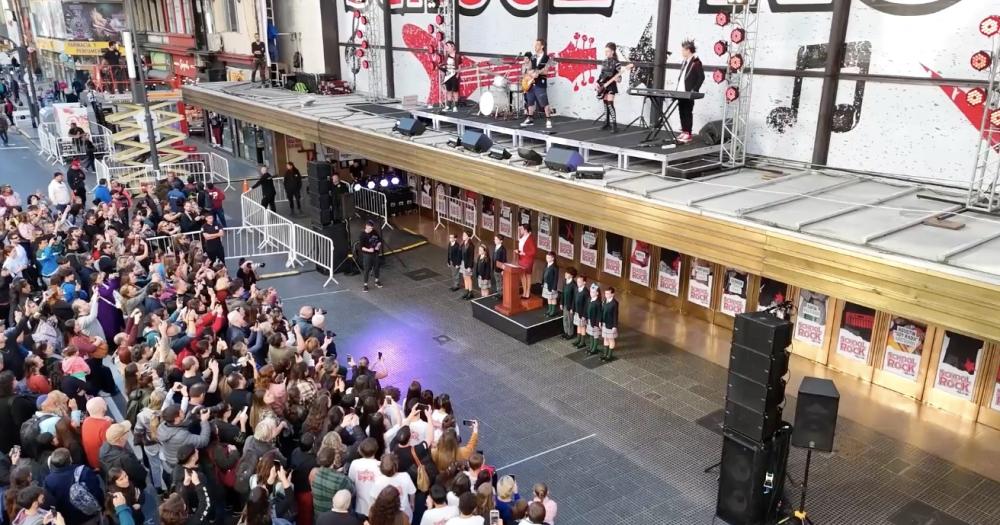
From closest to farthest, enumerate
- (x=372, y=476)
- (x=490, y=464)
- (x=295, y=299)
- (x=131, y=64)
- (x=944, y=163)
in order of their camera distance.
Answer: (x=372, y=476) → (x=490, y=464) → (x=944, y=163) → (x=295, y=299) → (x=131, y=64)

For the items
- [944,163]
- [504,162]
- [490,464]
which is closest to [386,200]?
[504,162]

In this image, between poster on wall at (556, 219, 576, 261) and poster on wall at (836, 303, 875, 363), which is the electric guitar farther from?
poster on wall at (836, 303, 875, 363)

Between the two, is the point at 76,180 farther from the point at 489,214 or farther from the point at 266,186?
the point at 489,214

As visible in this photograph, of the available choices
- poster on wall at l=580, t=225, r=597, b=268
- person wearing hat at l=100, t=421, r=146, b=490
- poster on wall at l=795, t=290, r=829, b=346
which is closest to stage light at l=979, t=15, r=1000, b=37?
poster on wall at l=795, t=290, r=829, b=346

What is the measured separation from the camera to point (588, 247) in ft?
52.4

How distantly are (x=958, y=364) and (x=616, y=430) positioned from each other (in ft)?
16.6

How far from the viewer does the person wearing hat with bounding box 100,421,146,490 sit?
6539 mm

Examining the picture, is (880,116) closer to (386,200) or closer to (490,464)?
(490,464)

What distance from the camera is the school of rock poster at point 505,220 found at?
18034mm

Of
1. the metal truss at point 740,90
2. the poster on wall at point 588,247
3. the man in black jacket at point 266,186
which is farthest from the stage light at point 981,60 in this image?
the man in black jacket at point 266,186

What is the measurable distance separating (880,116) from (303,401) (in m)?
9.53

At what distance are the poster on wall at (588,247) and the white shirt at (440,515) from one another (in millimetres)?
10371

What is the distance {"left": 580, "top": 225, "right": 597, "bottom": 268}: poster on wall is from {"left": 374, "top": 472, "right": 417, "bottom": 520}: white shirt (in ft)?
33.2

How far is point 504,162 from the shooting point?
43.6ft
